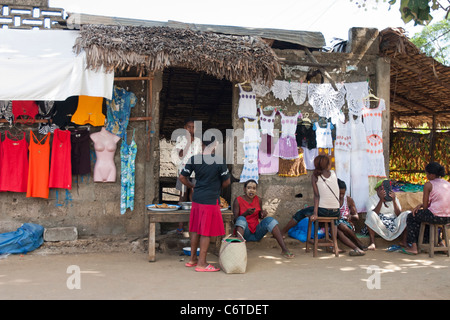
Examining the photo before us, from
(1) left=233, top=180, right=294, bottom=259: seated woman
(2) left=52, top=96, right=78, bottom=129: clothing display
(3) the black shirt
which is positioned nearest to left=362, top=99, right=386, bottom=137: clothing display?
(1) left=233, top=180, right=294, bottom=259: seated woman

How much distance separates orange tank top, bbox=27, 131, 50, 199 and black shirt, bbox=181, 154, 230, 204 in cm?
246

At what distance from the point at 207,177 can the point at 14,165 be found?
321cm

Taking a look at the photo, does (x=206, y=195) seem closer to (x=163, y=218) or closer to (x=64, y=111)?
(x=163, y=218)

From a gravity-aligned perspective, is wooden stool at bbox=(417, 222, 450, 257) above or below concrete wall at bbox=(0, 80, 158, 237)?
below

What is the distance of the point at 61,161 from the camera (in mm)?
6625

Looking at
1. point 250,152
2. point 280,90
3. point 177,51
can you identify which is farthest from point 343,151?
point 177,51

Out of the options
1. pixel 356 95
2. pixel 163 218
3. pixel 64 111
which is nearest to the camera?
pixel 163 218

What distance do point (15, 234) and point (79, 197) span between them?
104 cm

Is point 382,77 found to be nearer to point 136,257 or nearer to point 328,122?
point 328,122

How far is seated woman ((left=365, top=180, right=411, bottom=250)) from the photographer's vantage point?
23.0ft

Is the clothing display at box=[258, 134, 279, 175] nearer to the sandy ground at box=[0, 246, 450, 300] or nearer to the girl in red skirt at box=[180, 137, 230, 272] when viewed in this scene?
the sandy ground at box=[0, 246, 450, 300]

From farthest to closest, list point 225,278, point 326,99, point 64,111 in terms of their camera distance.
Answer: point 326,99, point 64,111, point 225,278

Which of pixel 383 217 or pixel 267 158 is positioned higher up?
pixel 267 158

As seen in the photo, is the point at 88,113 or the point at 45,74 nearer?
the point at 45,74
